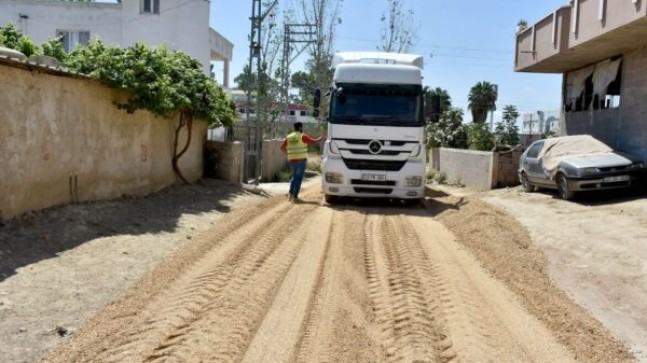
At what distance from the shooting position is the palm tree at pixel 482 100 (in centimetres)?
4953

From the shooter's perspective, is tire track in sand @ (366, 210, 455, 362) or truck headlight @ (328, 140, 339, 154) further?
truck headlight @ (328, 140, 339, 154)

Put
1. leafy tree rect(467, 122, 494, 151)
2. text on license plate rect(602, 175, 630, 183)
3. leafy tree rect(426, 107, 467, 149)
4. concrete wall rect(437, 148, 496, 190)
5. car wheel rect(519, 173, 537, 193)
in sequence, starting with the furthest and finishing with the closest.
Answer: leafy tree rect(426, 107, 467, 149)
leafy tree rect(467, 122, 494, 151)
concrete wall rect(437, 148, 496, 190)
car wheel rect(519, 173, 537, 193)
text on license plate rect(602, 175, 630, 183)

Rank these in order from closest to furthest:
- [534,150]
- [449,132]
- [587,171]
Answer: [587,171] → [534,150] → [449,132]

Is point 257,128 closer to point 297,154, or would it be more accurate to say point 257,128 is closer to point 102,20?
point 297,154

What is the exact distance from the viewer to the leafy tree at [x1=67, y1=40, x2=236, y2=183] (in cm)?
1102

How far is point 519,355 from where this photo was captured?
489cm

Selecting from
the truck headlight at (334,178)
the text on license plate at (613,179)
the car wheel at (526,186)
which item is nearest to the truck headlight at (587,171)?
the text on license plate at (613,179)

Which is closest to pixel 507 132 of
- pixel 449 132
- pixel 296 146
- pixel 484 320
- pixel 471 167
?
pixel 449 132

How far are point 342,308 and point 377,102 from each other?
9068mm

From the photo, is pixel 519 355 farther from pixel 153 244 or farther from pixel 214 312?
pixel 153 244

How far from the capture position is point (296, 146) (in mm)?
15672

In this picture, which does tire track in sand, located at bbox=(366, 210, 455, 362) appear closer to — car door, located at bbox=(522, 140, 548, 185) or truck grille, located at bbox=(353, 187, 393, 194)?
truck grille, located at bbox=(353, 187, 393, 194)

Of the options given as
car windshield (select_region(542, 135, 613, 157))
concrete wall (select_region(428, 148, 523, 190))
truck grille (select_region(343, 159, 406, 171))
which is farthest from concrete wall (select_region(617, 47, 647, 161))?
truck grille (select_region(343, 159, 406, 171))

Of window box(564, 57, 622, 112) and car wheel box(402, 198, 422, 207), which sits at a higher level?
window box(564, 57, 622, 112)
